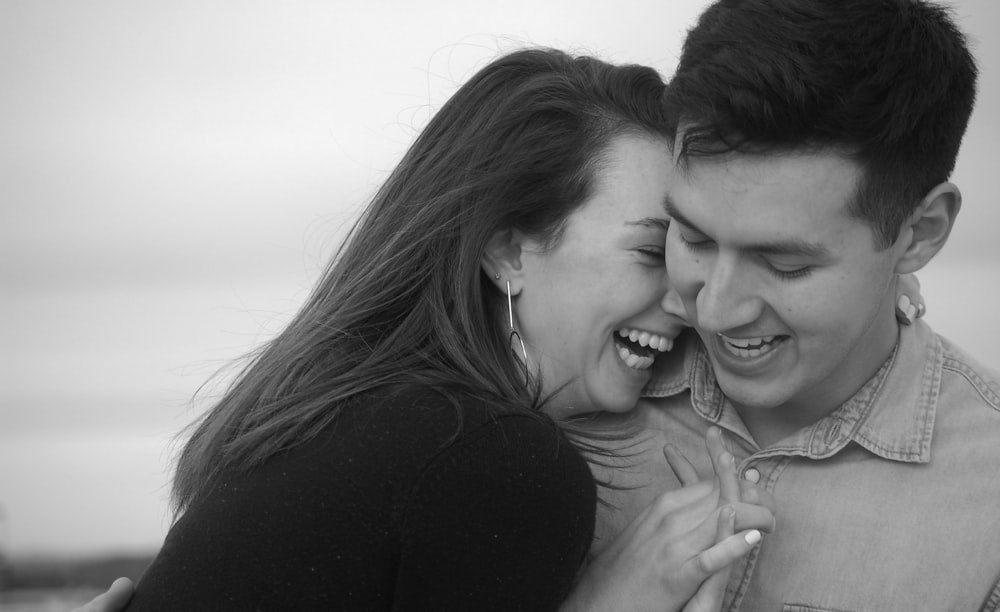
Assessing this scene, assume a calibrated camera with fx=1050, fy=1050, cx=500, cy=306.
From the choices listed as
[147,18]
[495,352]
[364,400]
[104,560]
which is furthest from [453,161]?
[104,560]

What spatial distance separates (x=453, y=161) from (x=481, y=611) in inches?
29.5

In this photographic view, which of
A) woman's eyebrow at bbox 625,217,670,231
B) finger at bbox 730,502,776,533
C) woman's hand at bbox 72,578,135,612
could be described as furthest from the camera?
woman's eyebrow at bbox 625,217,670,231

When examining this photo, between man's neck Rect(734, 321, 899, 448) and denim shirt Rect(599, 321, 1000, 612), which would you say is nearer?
denim shirt Rect(599, 321, 1000, 612)

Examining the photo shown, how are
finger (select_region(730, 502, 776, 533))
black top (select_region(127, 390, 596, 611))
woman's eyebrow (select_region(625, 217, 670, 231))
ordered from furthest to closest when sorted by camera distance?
woman's eyebrow (select_region(625, 217, 670, 231)) < finger (select_region(730, 502, 776, 533)) < black top (select_region(127, 390, 596, 611))

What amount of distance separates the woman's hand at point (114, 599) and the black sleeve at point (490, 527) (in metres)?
0.46

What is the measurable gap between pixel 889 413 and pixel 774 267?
1.06ft

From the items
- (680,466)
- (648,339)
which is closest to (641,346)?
(648,339)

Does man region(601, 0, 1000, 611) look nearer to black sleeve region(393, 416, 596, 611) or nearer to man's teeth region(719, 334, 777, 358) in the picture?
man's teeth region(719, 334, 777, 358)

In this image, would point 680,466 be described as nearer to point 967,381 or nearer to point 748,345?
point 748,345

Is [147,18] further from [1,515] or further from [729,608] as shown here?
[729,608]

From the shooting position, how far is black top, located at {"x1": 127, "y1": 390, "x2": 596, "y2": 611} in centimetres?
126

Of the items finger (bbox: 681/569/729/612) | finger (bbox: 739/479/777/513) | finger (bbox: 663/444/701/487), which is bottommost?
finger (bbox: 681/569/729/612)

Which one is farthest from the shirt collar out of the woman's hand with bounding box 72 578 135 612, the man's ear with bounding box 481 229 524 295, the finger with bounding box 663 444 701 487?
the woman's hand with bounding box 72 578 135 612

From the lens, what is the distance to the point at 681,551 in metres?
1.36
